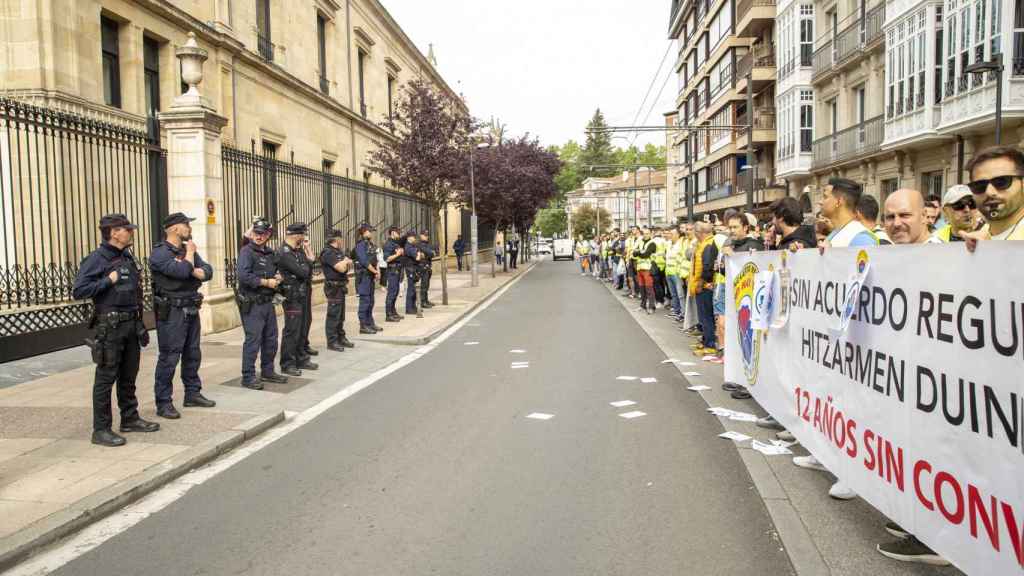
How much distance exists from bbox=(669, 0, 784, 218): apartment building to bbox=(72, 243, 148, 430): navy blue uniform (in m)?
21.6

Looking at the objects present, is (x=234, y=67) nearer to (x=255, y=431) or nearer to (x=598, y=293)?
(x=598, y=293)

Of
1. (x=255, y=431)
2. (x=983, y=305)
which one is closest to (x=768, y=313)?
(x=983, y=305)

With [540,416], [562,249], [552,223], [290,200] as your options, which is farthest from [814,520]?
[552,223]

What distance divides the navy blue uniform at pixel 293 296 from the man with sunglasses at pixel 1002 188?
7437 mm

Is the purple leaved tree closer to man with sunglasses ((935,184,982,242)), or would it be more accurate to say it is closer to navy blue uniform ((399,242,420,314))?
navy blue uniform ((399,242,420,314))

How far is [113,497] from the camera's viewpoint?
15.9ft

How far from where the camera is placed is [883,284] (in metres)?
3.85

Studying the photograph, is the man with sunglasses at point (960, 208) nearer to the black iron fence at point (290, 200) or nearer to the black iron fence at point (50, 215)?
the black iron fence at point (50, 215)

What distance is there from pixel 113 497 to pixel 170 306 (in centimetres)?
260

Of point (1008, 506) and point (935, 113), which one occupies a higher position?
point (935, 113)

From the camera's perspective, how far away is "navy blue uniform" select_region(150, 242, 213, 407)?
6992 millimetres

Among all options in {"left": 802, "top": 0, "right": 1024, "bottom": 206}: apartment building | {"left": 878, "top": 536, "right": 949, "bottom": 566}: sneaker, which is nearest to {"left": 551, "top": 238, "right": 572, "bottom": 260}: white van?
{"left": 802, "top": 0, "right": 1024, "bottom": 206}: apartment building

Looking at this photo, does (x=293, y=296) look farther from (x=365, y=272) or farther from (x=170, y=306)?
(x=365, y=272)

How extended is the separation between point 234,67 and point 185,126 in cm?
853
